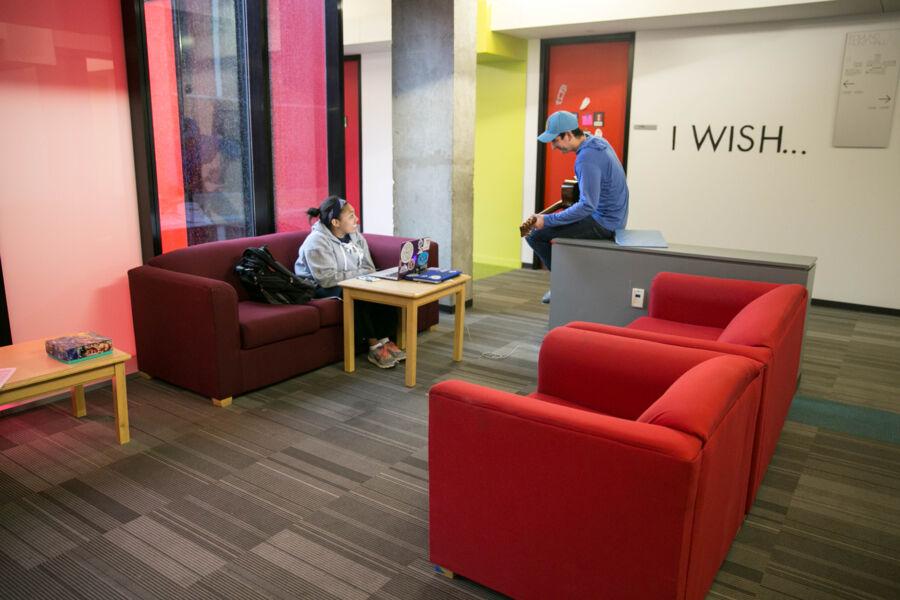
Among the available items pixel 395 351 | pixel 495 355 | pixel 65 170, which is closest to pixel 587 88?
pixel 495 355

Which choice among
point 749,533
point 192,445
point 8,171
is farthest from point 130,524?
point 749,533

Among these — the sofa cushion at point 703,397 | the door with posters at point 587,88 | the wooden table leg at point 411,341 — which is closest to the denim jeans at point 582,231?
the wooden table leg at point 411,341

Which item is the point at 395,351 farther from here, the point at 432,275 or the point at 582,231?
the point at 582,231

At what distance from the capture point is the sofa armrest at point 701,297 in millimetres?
3598

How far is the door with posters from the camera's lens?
6.97 meters

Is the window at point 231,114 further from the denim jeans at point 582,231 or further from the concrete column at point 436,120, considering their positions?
the denim jeans at point 582,231

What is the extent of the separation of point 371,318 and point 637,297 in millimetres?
1770

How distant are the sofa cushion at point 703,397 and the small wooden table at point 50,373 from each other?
2.50 m

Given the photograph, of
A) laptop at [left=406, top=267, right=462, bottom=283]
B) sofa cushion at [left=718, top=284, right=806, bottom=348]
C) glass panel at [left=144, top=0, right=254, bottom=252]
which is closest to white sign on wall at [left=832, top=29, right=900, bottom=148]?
sofa cushion at [left=718, top=284, right=806, bottom=348]

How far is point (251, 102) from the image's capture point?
195 inches

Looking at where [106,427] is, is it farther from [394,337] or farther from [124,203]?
[394,337]

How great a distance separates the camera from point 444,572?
2359 mm

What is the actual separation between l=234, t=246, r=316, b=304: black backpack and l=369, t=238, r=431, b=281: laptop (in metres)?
0.49

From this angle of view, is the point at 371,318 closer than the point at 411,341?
No
